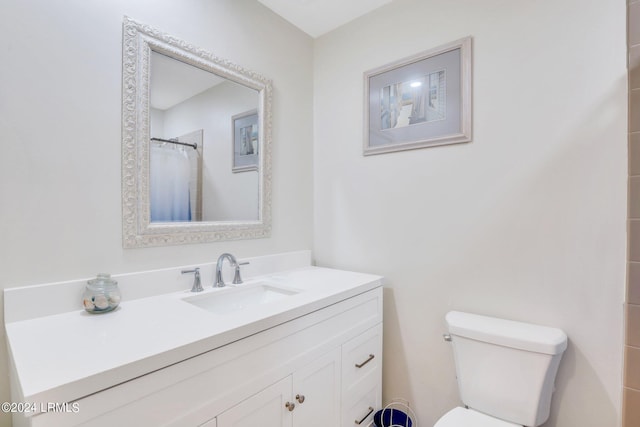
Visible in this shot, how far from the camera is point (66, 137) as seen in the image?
43.2 inches

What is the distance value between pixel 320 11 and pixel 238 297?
1.72 meters

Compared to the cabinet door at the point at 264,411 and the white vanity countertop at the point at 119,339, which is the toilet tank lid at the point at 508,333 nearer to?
the white vanity countertop at the point at 119,339

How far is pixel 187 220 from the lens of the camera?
143 centimetres

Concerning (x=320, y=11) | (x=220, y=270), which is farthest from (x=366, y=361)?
(x=320, y=11)

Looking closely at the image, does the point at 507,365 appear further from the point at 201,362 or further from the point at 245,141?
the point at 245,141

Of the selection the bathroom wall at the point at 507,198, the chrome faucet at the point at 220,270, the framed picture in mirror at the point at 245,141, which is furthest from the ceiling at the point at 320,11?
the chrome faucet at the point at 220,270

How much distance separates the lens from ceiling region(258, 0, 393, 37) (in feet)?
5.72

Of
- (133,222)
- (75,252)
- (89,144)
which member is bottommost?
(75,252)

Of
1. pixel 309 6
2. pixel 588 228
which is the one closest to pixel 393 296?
pixel 588 228

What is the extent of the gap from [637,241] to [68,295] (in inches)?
81.3

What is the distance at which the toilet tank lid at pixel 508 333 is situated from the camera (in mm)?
1152

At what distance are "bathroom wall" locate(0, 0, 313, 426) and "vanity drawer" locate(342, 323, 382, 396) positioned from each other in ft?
2.56

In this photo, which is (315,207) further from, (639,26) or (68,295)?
(639,26)

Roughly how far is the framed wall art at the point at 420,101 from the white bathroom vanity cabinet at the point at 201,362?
835mm
